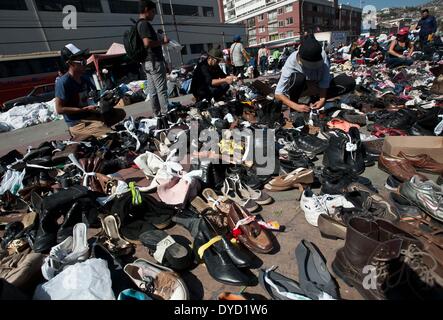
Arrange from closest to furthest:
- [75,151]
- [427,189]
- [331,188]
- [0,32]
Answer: [427,189], [331,188], [75,151], [0,32]

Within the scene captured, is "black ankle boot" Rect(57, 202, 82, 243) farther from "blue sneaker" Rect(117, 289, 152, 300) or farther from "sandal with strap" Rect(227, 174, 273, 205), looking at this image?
"sandal with strap" Rect(227, 174, 273, 205)

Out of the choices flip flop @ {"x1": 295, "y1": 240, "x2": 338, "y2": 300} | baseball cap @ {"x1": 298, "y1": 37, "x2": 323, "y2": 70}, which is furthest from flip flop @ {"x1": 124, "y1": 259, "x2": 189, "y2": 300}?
baseball cap @ {"x1": 298, "y1": 37, "x2": 323, "y2": 70}

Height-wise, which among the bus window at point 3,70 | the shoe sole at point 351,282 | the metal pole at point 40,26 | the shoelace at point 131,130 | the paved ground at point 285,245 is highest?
the metal pole at point 40,26

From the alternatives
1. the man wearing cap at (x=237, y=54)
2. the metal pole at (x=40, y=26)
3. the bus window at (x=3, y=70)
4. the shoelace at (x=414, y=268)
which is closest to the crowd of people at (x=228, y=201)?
the shoelace at (x=414, y=268)

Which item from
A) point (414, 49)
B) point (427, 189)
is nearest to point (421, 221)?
point (427, 189)

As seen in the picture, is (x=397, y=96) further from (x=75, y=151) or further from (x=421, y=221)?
(x=75, y=151)

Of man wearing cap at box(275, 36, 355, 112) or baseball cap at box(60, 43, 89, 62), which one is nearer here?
man wearing cap at box(275, 36, 355, 112)

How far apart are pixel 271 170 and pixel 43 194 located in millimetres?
2775

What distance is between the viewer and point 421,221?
6.23 ft

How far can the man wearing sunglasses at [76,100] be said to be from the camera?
4.11 meters

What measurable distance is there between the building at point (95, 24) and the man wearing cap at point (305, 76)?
25.7 m

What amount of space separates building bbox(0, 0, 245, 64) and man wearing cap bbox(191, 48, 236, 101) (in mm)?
23812

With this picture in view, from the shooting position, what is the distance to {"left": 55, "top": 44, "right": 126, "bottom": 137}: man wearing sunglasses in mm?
4113

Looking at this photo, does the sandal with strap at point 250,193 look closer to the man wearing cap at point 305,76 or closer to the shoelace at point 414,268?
the shoelace at point 414,268
